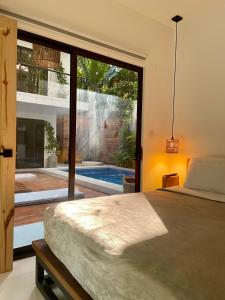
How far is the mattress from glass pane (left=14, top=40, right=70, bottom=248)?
994mm

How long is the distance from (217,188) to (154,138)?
1.23 metres

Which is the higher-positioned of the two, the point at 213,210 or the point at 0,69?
the point at 0,69

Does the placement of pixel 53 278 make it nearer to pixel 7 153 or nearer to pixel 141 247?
pixel 141 247

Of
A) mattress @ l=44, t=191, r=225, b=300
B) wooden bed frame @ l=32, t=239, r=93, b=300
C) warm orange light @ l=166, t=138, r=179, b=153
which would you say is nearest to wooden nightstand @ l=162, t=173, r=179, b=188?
warm orange light @ l=166, t=138, r=179, b=153

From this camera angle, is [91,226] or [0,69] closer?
[91,226]

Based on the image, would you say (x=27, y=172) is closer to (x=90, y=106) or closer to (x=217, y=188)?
(x=90, y=106)

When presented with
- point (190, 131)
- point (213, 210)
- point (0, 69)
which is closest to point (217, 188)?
point (213, 210)

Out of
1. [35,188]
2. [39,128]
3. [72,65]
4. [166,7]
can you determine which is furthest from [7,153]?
[166,7]

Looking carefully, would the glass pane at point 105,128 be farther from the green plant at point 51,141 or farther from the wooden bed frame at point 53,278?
the wooden bed frame at point 53,278

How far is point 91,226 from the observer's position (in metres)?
1.42

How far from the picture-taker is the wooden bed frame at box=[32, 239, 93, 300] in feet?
4.29

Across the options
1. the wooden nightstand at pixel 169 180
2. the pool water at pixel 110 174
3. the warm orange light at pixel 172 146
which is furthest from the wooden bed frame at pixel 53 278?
the warm orange light at pixel 172 146

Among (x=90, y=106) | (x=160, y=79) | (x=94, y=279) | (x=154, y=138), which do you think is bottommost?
(x=94, y=279)

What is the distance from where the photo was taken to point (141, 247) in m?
1.17
